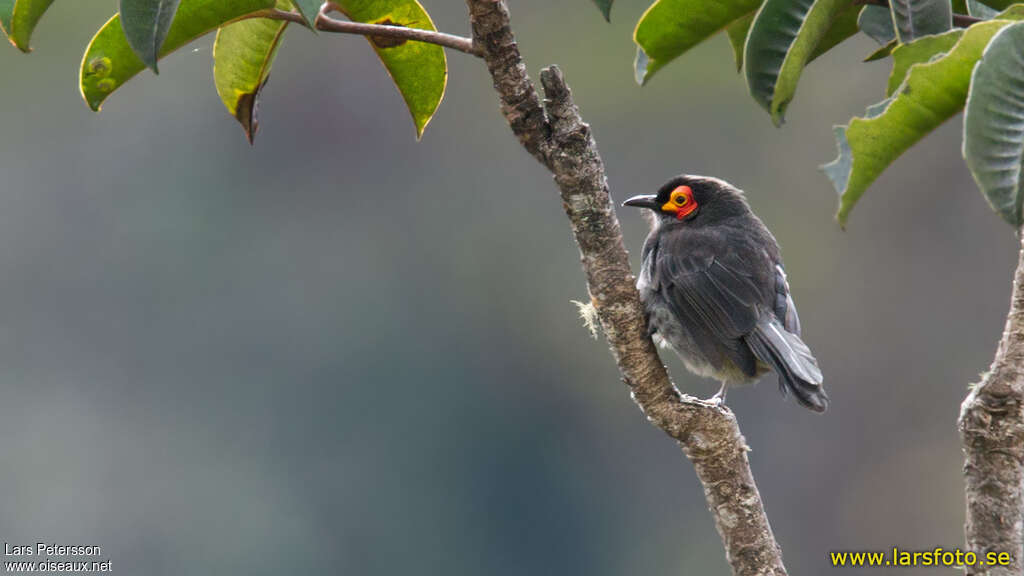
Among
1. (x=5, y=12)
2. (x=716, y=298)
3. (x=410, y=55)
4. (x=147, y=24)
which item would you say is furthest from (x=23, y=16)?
(x=716, y=298)

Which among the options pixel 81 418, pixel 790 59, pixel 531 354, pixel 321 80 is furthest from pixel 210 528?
pixel 790 59

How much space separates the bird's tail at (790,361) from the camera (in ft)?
12.1

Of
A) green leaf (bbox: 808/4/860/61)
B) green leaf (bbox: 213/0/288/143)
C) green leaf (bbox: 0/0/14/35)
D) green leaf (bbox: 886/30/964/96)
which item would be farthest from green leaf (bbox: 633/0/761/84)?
green leaf (bbox: 0/0/14/35)

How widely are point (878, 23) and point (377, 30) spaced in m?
1.10

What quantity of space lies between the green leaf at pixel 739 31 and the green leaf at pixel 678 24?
3 cm

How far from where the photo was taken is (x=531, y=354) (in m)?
20.5

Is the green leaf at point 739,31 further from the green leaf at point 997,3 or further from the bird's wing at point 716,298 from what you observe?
the bird's wing at point 716,298

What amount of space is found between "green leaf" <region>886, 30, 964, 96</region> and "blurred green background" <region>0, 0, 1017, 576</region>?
1384 centimetres

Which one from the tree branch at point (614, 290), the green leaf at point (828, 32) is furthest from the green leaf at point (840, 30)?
the tree branch at point (614, 290)

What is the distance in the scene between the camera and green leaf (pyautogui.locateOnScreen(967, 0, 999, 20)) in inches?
112

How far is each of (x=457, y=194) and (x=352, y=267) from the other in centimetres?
205

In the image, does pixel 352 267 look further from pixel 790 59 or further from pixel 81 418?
pixel 790 59

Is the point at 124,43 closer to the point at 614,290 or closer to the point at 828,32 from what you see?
the point at 614,290

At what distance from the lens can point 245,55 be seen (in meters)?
3.13
